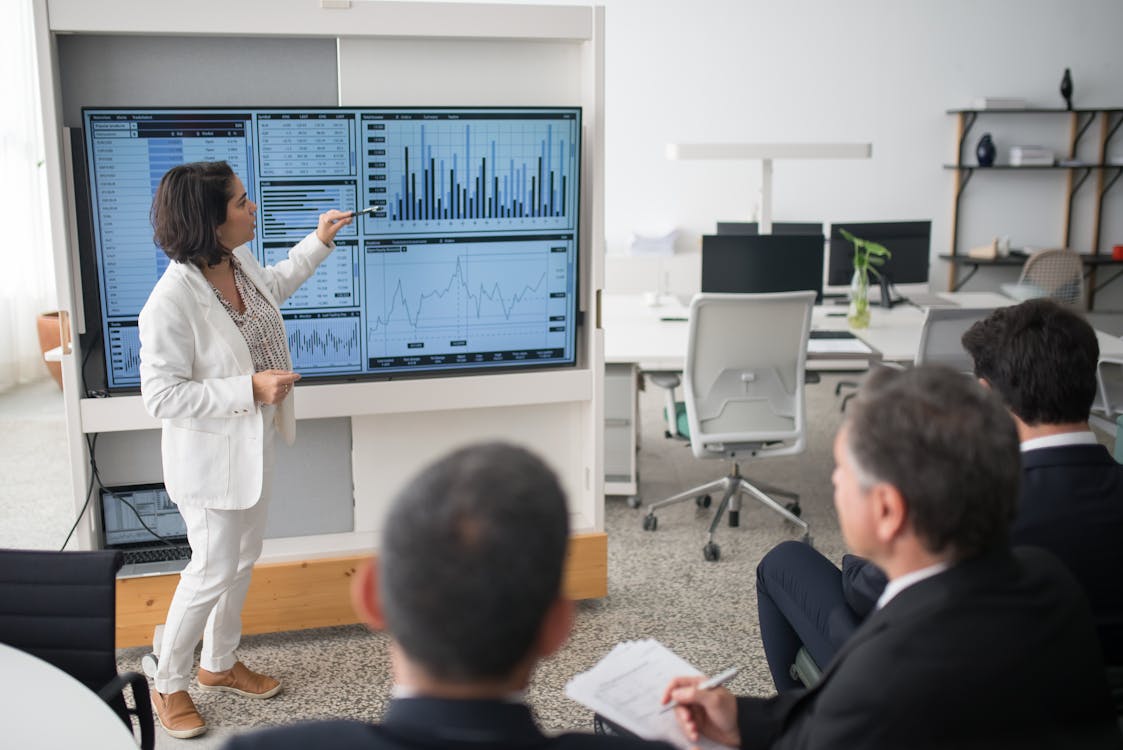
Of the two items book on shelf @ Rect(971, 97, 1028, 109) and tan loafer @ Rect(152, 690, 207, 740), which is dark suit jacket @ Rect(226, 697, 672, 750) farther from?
book on shelf @ Rect(971, 97, 1028, 109)

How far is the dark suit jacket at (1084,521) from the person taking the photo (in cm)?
195

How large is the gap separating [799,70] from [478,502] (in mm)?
7629

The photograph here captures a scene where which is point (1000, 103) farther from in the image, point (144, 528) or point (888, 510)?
point (888, 510)

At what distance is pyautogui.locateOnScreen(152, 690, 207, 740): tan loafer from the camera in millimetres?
3027

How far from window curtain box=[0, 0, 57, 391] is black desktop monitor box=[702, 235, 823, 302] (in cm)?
448

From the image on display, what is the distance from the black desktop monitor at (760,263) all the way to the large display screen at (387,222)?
175 centimetres

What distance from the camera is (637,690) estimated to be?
183 cm

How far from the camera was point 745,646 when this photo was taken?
11.8 ft

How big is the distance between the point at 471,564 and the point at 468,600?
3 cm

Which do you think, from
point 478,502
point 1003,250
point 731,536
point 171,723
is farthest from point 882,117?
point 478,502

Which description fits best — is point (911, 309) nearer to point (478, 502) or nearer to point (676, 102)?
point (676, 102)

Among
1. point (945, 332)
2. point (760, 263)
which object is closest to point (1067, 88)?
point (760, 263)

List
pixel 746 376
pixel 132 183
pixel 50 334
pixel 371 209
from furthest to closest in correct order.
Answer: pixel 50 334 → pixel 746 376 → pixel 371 209 → pixel 132 183

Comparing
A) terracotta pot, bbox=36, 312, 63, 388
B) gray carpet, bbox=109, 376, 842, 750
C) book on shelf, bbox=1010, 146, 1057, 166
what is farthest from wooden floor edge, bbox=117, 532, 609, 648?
book on shelf, bbox=1010, 146, 1057, 166
